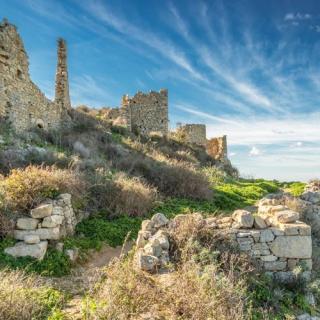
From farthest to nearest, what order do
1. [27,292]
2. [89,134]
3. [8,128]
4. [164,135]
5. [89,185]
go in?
[164,135]
[89,134]
[8,128]
[89,185]
[27,292]

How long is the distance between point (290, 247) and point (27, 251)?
5391mm

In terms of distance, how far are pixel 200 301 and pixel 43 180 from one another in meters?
5.18

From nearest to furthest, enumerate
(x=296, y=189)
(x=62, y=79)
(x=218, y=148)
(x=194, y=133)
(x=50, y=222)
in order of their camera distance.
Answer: (x=50, y=222) → (x=296, y=189) → (x=62, y=79) → (x=194, y=133) → (x=218, y=148)

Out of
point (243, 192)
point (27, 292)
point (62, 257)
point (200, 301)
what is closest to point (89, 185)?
point (62, 257)

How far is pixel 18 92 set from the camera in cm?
1522

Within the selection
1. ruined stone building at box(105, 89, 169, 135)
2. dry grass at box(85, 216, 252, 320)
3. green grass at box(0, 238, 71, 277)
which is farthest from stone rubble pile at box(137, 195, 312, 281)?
ruined stone building at box(105, 89, 169, 135)

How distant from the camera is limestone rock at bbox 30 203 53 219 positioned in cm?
780

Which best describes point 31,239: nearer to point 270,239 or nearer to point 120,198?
point 120,198

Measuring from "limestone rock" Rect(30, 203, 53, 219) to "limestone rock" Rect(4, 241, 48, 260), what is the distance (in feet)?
2.34

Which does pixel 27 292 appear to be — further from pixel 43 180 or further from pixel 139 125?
pixel 139 125

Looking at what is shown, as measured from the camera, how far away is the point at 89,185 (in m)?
10.4

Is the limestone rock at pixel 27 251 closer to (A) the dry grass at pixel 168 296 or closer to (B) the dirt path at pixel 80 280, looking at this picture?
(B) the dirt path at pixel 80 280

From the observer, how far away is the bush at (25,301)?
171 inches

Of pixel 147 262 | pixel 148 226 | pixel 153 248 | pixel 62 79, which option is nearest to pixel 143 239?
pixel 148 226
